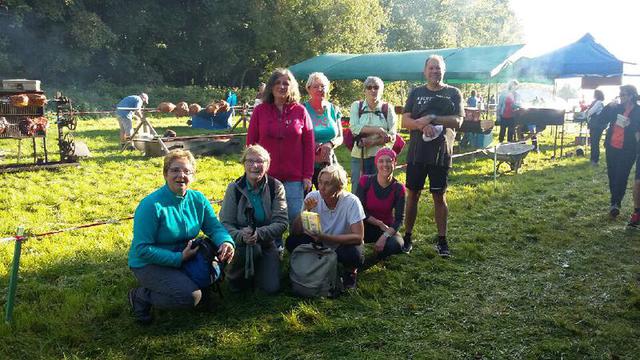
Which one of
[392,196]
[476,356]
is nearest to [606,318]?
[476,356]

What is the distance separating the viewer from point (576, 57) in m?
15.4

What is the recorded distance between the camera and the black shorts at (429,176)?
16.1 feet

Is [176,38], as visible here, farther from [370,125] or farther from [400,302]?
[400,302]

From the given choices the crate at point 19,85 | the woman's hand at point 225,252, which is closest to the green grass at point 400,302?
the woman's hand at point 225,252

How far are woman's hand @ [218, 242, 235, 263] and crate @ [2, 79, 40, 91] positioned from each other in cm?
737

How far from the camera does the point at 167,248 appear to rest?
365 cm

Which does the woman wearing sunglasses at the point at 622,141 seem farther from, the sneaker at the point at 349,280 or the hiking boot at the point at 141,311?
the hiking boot at the point at 141,311

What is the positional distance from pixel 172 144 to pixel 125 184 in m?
3.15

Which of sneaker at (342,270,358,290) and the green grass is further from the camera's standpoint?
sneaker at (342,270,358,290)

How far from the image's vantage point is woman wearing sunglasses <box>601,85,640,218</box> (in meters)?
6.46

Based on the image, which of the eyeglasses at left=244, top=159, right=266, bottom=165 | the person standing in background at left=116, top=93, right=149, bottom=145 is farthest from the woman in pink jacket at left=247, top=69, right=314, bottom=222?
the person standing in background at left=116, top=93, right=149, bottom=145

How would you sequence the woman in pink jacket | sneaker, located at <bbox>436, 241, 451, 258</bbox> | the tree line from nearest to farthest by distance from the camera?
the woman in pink jacket < sneaker, located at <bbox>436, 241, 451, 258</bbox> < the tree line

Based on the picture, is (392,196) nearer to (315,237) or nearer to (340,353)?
(315,237)

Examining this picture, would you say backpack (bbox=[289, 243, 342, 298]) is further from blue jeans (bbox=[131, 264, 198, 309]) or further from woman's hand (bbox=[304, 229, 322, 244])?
blue jeans (bbox=[131, 264, 198, 309])
